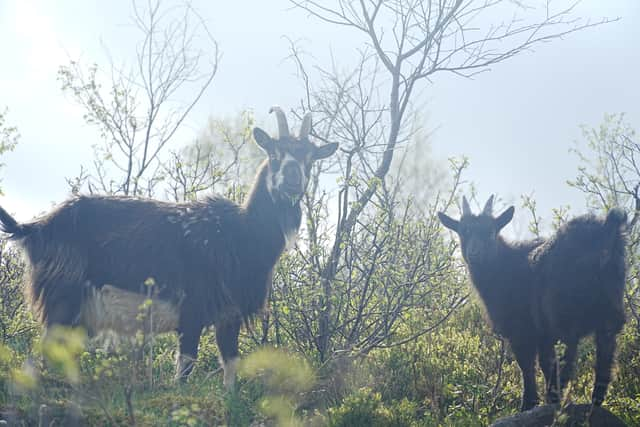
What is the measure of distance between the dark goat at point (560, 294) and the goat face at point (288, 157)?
76.3 inches

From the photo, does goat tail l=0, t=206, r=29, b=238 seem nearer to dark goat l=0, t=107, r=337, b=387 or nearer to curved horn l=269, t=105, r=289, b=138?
dark goat l=0, t=107, r=337, b=387

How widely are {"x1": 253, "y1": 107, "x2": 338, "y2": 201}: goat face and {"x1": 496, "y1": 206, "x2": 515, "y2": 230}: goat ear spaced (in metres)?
1.98

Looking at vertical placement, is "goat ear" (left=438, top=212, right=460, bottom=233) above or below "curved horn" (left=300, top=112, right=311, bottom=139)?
below

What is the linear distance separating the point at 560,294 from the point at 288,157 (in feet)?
9.99

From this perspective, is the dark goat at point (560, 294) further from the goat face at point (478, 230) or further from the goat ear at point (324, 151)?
the goat ear at point (324, 151)

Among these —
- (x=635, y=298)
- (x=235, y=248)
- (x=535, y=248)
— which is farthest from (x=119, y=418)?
(x=635, y=298)

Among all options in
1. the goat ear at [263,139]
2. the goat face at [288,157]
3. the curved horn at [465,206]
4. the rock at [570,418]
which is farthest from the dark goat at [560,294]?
the goat ear at [263,139]

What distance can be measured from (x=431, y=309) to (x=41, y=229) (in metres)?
4.65

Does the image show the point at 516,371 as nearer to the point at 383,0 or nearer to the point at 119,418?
the point at 119,418

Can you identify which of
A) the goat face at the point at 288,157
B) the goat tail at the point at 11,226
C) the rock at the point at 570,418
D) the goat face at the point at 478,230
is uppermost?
the goat face at the point at 288,157

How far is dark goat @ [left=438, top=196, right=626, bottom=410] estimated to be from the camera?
5.66 metres

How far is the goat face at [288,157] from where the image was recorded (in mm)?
7145

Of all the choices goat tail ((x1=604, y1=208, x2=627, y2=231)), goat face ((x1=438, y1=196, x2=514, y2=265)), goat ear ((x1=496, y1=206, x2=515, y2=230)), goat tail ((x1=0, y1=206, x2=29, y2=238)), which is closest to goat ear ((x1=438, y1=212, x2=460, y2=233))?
goat face ((x1=438, y1=196, x2=514, y2=265))

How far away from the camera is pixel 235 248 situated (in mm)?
7047
